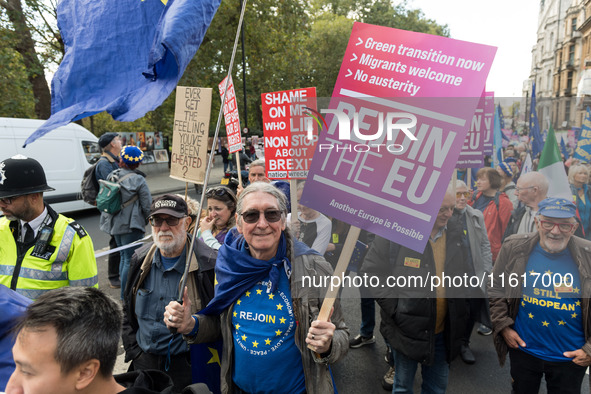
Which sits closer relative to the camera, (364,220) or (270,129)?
(364,220)

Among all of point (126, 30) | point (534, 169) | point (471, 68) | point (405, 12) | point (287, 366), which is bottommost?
point (287, 366)

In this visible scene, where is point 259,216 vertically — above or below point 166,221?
above

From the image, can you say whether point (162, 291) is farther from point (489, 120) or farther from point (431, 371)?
point (489, 120)

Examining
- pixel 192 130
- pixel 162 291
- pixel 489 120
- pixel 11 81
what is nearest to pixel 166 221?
pixel 162 291

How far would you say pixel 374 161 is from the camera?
151 centimetres

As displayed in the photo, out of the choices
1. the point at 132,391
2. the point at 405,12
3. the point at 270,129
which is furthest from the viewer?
the point at 405,12

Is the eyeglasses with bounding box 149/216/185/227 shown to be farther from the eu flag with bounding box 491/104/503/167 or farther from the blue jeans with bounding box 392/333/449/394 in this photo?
the eu flag with bounding box 491/104/503/167

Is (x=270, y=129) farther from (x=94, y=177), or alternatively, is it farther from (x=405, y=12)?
(x=405, y=12)

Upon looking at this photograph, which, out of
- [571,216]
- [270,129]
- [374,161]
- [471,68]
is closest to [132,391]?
[374,161]

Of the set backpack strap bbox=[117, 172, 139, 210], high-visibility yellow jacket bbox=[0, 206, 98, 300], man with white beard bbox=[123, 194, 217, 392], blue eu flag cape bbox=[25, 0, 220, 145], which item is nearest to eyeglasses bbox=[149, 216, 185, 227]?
man with white beard bbox=[123, 194, 217, 392]

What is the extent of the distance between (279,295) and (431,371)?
1.38 meters

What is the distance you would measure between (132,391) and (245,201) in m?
0.98

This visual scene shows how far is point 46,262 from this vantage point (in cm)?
233

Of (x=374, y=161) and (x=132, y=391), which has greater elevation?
(x=374, y=161)
